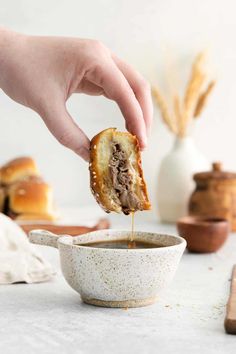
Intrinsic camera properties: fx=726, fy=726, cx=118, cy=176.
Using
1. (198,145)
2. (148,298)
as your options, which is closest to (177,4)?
(198,145)

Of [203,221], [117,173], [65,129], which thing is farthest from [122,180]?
[203,221]

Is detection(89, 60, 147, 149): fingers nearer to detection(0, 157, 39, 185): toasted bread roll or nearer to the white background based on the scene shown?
detection(0, 157, 39, 185): toasted bread roll

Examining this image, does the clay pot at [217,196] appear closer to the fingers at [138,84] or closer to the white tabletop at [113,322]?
the white tabletop at [113,322]

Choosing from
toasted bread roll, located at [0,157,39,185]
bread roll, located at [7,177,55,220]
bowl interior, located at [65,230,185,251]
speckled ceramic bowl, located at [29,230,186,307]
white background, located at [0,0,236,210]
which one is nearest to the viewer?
speckled ceramic bowl, located at [29,230,186,307]

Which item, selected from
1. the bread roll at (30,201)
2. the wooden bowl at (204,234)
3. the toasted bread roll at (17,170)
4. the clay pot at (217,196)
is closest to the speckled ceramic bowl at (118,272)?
the wooden bowl at (204,234)

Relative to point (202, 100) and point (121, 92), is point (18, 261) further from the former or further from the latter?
point (202, 100)

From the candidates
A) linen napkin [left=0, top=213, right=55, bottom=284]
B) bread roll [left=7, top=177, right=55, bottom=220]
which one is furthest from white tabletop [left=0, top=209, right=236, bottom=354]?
bread roll [left=7, top=177, right=55, bottom=220]

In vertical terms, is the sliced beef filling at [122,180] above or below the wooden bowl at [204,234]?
above
